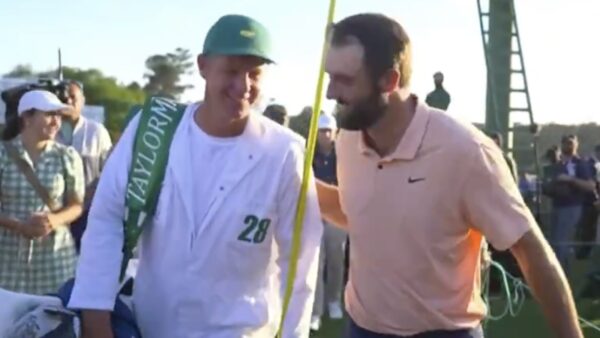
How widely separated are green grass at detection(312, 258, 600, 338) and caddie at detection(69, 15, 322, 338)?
6.58 meters

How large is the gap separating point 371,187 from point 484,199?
38 cm

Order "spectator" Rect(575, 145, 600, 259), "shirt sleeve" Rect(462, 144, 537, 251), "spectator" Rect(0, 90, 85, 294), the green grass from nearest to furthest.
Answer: "shirt sleeve" Rect(462, 144, 537, 251) < "spectator" Rect(0, 90, 85, 294) < the green grass < "spectator" Rect(575, 145, 600, 259)

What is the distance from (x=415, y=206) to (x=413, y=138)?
212 millimetres

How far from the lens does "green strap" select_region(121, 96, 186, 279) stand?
12.7ft

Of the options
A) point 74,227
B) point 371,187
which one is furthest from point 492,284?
point 371,187

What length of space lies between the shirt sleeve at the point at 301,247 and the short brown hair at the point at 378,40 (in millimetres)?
434

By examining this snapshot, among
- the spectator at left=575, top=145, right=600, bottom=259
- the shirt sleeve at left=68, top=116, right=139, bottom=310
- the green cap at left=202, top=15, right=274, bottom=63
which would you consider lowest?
the spectator at left=575, top=145, right=600, bottom=259

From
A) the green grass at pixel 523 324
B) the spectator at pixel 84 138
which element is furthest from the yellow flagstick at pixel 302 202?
the green grass at pixel 523 324

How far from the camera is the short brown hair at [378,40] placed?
3.72m

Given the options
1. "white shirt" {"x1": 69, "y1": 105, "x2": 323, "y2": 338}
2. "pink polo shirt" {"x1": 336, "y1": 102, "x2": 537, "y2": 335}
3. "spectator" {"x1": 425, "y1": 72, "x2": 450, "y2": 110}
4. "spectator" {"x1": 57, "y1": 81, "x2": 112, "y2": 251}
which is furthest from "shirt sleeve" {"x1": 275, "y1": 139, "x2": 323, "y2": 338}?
"spectator" {"x1": 425, "y1": 72, "x2": 450, "y2": 110}

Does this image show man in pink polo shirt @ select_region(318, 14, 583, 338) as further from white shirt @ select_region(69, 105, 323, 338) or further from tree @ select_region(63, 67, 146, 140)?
tree @ select_region(63, 67, 146, 140)

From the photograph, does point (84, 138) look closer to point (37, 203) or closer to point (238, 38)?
point (37, 203)

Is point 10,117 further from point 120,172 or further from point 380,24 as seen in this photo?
point 380,24

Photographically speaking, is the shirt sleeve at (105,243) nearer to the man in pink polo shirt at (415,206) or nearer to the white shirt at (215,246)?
the white shirt at (215,246)
